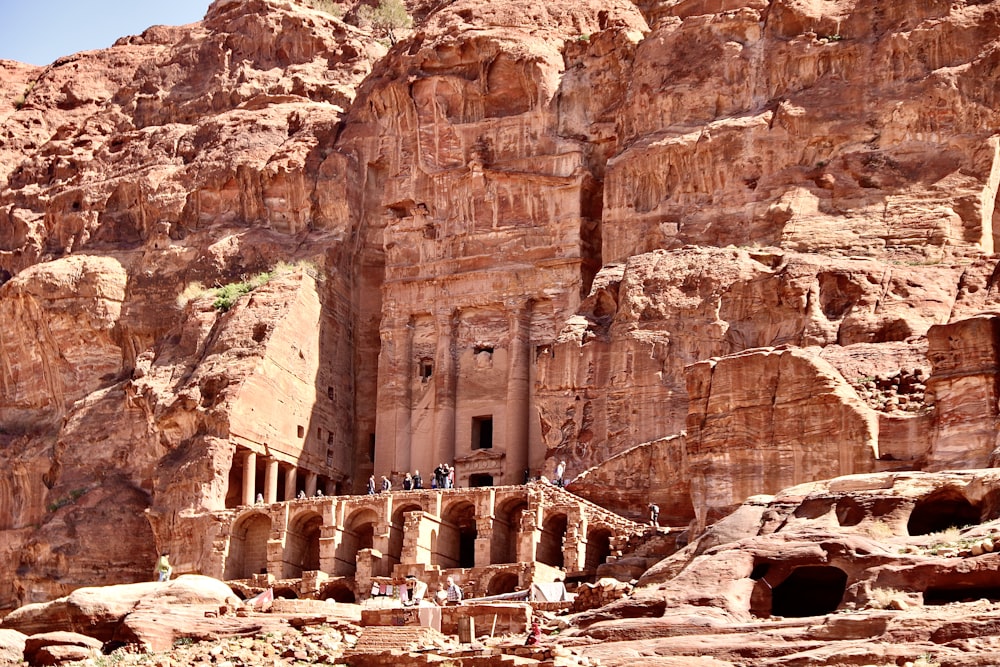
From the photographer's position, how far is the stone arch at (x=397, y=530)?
64000 mm

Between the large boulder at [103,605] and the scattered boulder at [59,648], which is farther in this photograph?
the large boulder at [103,605]

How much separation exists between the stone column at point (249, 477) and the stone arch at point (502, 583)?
14.3m

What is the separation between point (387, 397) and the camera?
7581cm

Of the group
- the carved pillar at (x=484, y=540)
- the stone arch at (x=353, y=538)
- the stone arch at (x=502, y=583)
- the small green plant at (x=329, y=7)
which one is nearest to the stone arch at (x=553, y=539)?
the carved pillar at (x=484, y=540)

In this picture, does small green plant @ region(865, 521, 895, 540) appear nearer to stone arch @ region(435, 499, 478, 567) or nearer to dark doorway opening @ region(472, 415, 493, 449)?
stone arch @ region(435, 499, 478, 567)

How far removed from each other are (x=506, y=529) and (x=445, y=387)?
1213 centimetres

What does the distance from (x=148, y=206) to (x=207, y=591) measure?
33721 millimetres

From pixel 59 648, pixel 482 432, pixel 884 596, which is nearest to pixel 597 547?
pixel 482 432

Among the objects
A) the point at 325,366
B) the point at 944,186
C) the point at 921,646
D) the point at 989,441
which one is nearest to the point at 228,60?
the point at 325,366

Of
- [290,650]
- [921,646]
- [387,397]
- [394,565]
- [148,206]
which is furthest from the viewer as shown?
[148,206]

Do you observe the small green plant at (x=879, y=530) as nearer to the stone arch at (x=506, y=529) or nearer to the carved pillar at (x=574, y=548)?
the carved pillar at (x=574, y=548)

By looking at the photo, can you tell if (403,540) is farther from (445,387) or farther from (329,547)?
(445,387)

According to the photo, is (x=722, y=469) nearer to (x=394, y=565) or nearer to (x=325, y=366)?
(x=394, y=565)

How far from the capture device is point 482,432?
247 feet
